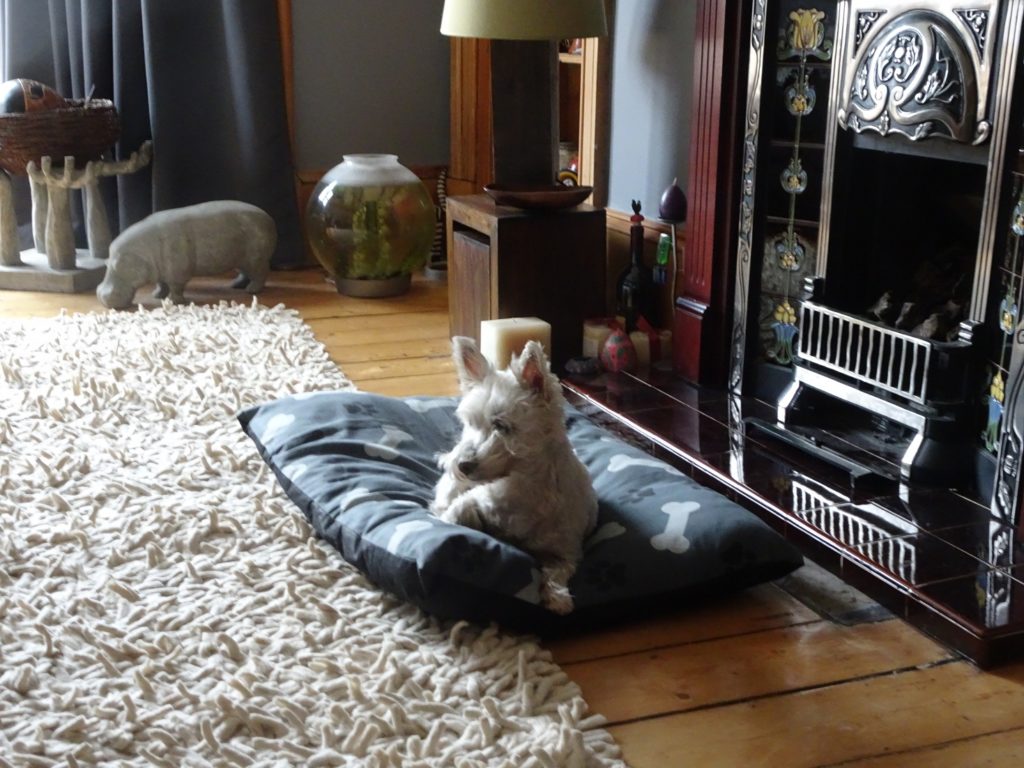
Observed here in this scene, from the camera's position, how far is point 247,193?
14.3 feet

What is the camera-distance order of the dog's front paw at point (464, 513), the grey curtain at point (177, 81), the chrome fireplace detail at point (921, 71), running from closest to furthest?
the dog's front paw at point (464, 513) < the chrome fireplace detail at point (921, 71) < the grey curtain at point (177, 81)

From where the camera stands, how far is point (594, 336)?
305 centimetres

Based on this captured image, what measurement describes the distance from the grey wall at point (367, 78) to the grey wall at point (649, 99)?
134cm

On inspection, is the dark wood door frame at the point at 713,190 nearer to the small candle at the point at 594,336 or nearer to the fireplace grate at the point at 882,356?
the small candle at the point at 594,336

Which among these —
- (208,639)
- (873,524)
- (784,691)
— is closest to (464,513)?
(208,639)

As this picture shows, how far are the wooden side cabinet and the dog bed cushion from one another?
711mm

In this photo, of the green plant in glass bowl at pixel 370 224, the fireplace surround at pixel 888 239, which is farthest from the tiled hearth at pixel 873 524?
the green plant in glass bowl at pixel 370 224

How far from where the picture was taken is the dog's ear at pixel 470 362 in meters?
1.88

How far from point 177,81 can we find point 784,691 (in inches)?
131

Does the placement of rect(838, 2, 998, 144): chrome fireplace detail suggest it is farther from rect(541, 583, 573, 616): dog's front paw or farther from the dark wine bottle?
rect(541, 583, 573, 616): dog's front paw

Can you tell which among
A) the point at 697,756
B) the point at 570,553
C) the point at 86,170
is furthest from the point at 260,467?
the point at 86,170

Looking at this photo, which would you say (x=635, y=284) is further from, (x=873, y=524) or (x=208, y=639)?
(x=208, y=639)

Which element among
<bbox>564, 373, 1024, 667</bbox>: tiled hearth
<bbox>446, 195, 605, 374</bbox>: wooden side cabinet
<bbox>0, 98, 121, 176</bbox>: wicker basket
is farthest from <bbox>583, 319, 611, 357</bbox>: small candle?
<bbox>0, 98, 121, 176</bbox>: wicker basket

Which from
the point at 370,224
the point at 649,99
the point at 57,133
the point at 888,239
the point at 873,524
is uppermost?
the point at 649,99
